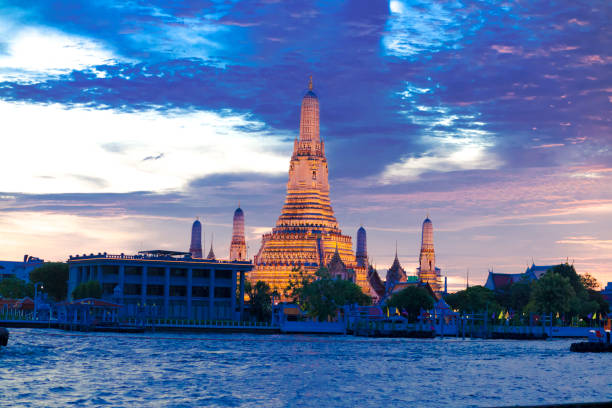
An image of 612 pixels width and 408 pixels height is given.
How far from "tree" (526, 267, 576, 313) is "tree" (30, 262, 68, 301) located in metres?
93.6

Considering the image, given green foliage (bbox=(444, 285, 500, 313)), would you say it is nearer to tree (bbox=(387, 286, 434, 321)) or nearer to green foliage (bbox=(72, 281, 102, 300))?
tree (bbox=(387, 286, 434, 321))

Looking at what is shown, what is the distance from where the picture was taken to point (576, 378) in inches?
2633

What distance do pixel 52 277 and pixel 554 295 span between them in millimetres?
98775

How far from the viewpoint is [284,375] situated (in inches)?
2618

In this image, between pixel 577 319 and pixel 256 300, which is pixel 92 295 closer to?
pixel 256 300

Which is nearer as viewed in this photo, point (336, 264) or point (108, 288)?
point (108, 288)

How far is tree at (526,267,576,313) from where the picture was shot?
511 ft

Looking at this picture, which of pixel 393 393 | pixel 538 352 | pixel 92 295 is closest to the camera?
pixel 393 393

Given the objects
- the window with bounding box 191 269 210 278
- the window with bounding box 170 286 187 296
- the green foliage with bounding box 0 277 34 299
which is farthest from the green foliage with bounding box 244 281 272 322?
the green foliage with bounding box 0 277 34 299

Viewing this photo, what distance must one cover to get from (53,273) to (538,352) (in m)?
113

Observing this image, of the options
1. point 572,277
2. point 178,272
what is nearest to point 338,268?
point 178,272

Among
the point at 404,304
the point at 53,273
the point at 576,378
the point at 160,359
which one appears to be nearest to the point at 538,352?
the point at 576,378

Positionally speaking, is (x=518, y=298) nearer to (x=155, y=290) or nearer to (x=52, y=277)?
(x=155, y=290)

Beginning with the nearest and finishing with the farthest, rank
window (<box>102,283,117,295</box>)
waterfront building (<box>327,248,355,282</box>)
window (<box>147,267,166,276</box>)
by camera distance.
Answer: window (<box>102,283,117,295</box>) → window (<box>147,267,166,276</box>) → waterfront building (<box>327,248,355,282</box>)
